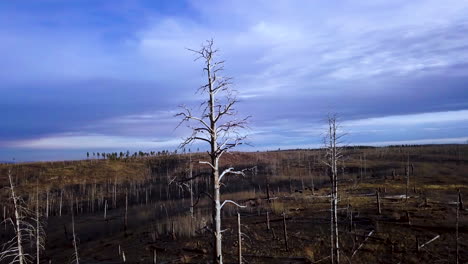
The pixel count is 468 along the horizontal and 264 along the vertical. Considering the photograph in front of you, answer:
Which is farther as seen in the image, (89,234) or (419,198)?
(89,234)

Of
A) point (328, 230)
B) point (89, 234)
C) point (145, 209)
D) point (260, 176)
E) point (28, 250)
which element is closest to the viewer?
point (328, 230)

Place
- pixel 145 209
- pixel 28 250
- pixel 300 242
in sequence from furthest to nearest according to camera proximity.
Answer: pixel 145 209 < pixel 28 250 < pixel 300 242

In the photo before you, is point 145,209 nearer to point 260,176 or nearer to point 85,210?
point 85,210

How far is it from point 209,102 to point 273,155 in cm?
14711

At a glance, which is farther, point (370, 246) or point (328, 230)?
point (328, 230)

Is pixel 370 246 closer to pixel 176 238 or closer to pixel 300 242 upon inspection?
pixel 300 242

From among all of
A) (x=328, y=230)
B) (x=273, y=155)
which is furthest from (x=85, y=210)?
(x=273, y=155)

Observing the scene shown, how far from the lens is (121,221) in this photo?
61188 mm

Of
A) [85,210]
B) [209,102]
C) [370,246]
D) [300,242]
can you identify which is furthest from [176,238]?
[85,210]

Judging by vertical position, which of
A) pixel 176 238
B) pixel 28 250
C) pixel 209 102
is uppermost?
pixel 209 102

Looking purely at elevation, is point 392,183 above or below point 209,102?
below

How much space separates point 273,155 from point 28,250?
395 ft

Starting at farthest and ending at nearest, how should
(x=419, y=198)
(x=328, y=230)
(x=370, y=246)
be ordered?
(x=419, y=198)
(x=328, y=230)
(x=370, y=246)

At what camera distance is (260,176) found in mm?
100625
